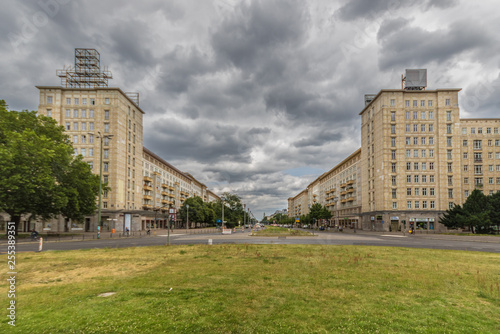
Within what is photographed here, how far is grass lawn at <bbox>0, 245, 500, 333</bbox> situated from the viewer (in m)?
6.86

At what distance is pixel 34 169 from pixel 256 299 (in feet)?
127

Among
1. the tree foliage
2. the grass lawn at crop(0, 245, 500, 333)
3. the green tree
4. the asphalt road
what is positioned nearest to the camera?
the grass lawn at crop(0, 245, 500, 333)

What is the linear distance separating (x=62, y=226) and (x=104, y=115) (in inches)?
1068

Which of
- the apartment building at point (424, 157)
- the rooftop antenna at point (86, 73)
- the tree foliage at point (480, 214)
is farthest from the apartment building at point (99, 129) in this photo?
the tree foliage at point (480, 214)

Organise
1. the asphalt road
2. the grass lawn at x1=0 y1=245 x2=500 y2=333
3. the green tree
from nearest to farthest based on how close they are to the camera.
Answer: the grass lawn at x1=0 y1=245 x2=500 y2=333 → the asphalt road → the green tree

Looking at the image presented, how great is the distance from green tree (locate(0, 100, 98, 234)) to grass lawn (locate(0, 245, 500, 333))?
2519 cm

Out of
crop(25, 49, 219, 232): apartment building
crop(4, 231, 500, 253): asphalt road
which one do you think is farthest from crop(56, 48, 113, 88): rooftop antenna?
crop(4, 231, 500, 253): asphalt road

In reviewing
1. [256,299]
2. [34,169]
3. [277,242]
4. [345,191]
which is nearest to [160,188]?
[34,169]

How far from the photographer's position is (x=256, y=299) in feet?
29.1

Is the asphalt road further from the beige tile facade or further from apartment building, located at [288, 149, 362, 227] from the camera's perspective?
apartment building, located at [288, 149, 362, 227]

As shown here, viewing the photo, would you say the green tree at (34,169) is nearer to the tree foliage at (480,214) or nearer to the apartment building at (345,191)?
the apartment building at (345,191)

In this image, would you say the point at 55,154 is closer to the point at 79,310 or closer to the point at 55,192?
the point at 55,192

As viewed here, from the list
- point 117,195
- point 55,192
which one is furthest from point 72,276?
point 117,195

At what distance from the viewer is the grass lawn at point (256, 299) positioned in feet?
22.5
